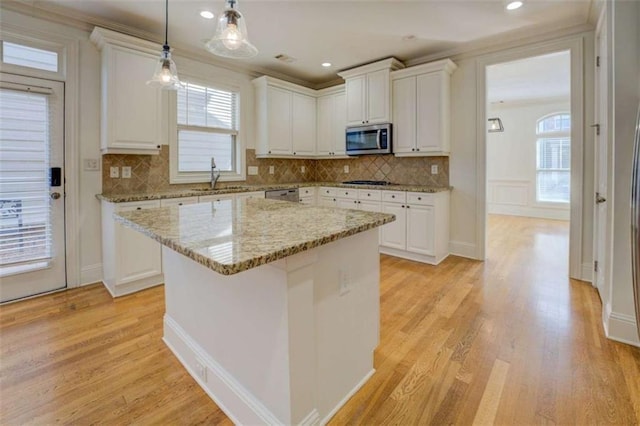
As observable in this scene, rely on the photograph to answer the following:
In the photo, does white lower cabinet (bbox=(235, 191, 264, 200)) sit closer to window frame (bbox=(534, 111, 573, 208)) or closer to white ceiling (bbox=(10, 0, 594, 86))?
white ceiling (bbox=(10, 0, 594, 86))

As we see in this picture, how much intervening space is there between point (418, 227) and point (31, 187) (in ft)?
12.8

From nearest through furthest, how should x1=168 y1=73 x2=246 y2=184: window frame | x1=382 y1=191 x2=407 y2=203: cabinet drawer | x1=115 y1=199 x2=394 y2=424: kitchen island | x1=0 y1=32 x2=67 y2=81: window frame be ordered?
x1=115 y1=199 x2=394 y2=424: kitchen island
x1=0 y1=32 x2=67 y2=81: window frame
x1=168 y1=73 x2=246 y2=184: window frame
x1=382 y1=191 x2=407 y2=203: cabinet drawer

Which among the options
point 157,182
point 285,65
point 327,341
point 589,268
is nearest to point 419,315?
point 327,341

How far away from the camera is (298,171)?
537 cm

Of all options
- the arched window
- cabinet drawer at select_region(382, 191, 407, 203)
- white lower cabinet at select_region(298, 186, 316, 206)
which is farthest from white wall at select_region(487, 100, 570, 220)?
white lower cabinet at select_region(298, 186, 316, 206)

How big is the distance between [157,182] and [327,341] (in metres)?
3.02

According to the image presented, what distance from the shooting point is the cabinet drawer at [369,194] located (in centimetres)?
416

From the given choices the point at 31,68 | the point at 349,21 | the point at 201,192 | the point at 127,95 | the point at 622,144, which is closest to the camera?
the point at 622,144

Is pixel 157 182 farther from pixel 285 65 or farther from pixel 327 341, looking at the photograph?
pixel 327 341

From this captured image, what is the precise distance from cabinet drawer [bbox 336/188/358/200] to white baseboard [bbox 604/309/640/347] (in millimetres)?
2863

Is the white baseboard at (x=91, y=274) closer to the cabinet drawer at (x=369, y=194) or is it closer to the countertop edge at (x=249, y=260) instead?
the countertop edge at (x=249, y=260)

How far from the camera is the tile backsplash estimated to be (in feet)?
11.0

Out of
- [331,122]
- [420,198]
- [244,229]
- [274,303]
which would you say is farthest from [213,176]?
[274,303]

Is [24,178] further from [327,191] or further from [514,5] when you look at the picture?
[514,5]
